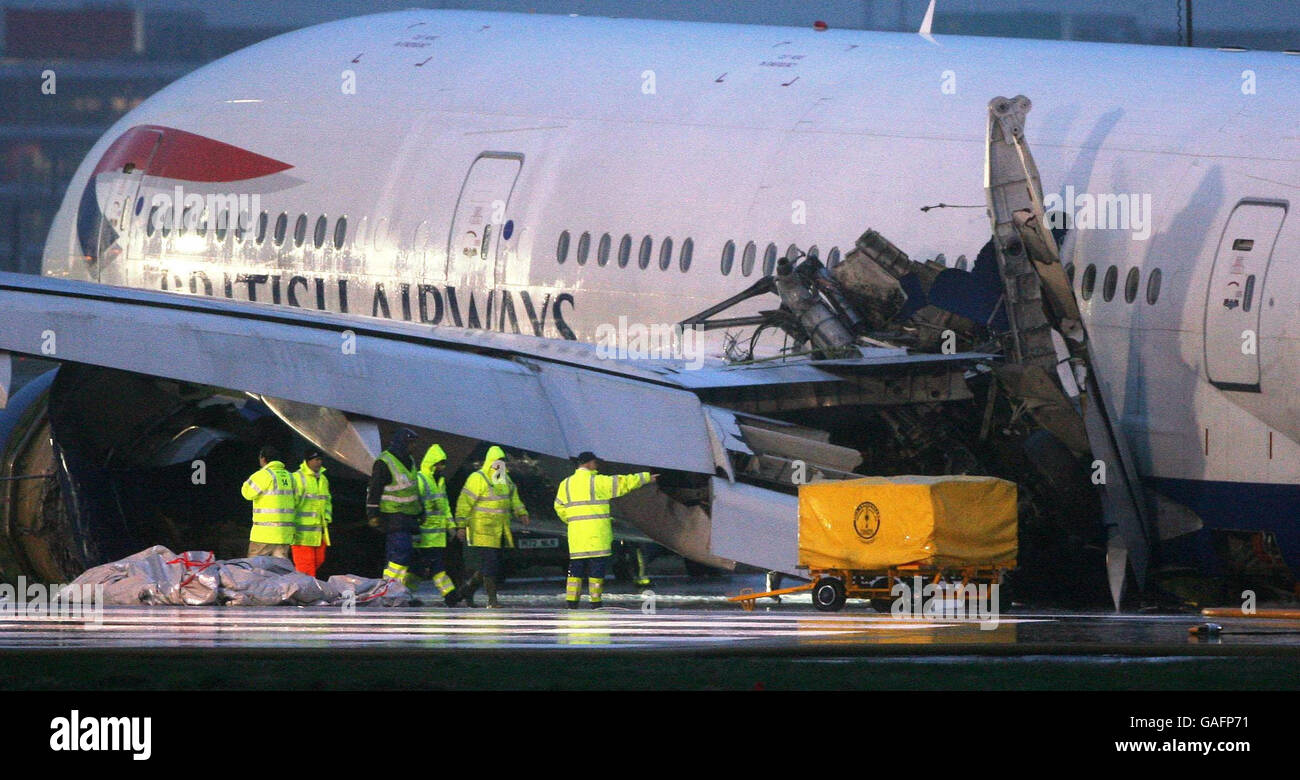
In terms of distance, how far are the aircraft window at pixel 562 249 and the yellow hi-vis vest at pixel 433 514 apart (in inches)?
136

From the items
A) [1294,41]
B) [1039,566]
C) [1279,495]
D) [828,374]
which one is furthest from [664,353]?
[1294,41]

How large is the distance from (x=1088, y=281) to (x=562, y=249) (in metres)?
5.90

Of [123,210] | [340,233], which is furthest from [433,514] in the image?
[123,210]

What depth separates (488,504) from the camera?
19219mm

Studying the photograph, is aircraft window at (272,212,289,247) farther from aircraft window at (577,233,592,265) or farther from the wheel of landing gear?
the wheel of landing gear

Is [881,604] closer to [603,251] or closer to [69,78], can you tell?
[603,251]

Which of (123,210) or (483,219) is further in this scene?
(123,210)

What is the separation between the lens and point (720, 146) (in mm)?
21000

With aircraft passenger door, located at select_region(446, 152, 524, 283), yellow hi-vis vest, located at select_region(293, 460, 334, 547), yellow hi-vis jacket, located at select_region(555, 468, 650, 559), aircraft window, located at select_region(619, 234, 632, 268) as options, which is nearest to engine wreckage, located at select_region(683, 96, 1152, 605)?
yellow hi-vis jacket, located at select_region(555, 468, 650, 559)

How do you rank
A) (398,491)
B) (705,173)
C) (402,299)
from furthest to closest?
(402,299) < (705,173) < (398,491)

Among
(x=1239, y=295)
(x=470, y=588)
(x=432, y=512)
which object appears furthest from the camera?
(x=432, y=512)

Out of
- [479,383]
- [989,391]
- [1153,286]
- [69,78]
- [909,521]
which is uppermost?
[69,78]
